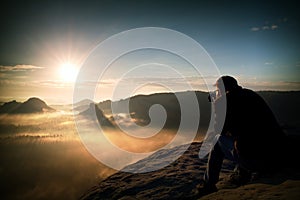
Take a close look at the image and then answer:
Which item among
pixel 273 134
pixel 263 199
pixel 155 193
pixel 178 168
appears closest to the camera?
pixel 263 199

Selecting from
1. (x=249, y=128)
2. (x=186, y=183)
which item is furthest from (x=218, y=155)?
(x=186, y=183)

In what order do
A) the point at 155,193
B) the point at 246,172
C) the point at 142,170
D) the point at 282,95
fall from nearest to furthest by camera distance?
the point at 246,172
the point at 155,193
the point at 142,170
the point at 282,95

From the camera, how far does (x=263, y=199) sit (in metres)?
4.47

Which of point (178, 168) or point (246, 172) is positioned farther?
point (178, 168)

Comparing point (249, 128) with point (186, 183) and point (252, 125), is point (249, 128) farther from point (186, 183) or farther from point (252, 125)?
point (186, 183)

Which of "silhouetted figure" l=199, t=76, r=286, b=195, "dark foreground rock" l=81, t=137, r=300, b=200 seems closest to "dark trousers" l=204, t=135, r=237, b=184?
"silhouetted figure" l=199, t=76, r=286, b=195

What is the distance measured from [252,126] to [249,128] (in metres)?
0.08

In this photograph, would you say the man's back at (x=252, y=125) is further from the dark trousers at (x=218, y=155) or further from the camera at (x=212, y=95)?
the camera at (x=212, y=95)

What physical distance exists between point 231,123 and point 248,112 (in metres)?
0.47

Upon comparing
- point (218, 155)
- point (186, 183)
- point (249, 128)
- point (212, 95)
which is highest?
point (212, 95)

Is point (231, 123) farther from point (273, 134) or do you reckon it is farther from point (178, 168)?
point (178, 168)

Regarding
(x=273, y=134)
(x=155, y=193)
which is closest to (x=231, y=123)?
(x=273, y=134)

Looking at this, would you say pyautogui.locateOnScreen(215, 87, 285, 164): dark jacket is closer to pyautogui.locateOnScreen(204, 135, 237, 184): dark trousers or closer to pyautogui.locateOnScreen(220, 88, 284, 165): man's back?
pyautogui.locateOnScreen(220, 88, 284, 165): man's back

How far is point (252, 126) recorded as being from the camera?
543cm
